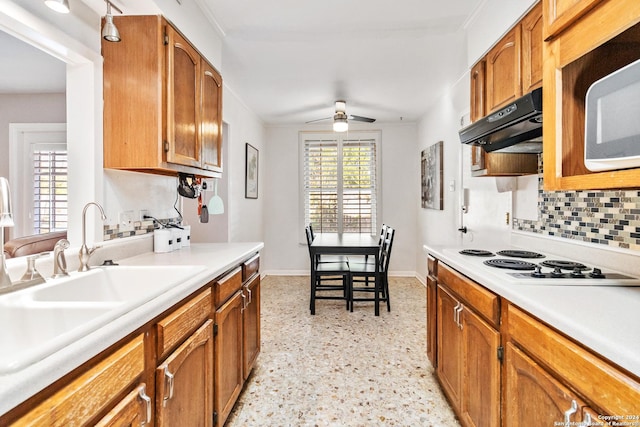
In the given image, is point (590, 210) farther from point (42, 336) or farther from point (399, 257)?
point (399, 257)

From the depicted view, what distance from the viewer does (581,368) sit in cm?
87

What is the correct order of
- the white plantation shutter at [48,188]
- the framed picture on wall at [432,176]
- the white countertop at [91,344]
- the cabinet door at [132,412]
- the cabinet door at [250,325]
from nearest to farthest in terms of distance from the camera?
the white countertop at [91,344] < the cabinet door at [132,412] < the cabinet door at [250,325] < the white plantation shutter at [48,188] < the framed picture on wall at [432,176]

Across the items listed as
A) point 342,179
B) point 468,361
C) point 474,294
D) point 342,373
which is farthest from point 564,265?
point 342,179

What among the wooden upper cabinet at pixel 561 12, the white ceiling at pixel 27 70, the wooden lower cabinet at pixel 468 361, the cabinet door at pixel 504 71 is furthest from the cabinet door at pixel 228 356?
A: the white ceiling at pixel 27 70

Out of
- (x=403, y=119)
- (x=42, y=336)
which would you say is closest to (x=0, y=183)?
(x=42, y=336)

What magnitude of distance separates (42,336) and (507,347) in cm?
158

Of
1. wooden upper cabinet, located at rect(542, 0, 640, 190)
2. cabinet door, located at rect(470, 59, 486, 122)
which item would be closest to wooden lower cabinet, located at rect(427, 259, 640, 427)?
wooden upper cabinet, located at rect(542, 0, 640, 190)

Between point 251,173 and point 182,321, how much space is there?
3.63 metres

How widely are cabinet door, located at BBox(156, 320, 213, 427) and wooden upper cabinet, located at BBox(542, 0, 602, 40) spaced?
1753 mm

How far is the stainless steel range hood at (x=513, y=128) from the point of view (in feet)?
4.65

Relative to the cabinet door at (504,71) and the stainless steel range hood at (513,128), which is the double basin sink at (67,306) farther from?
the cabinet door at (504,71)

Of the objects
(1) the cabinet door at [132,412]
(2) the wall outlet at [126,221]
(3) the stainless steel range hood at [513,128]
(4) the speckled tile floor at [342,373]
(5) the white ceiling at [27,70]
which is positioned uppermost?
(5) the white ceiling at [27,70]

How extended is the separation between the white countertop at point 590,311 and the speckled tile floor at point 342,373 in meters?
1.06

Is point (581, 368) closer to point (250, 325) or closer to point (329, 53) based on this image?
point (250, 325)
